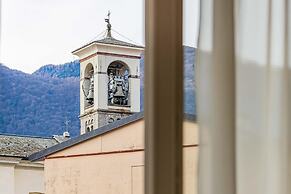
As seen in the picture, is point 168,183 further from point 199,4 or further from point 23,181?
point 199,4

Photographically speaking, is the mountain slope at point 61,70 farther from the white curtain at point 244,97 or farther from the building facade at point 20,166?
the white curtain at point 244,97

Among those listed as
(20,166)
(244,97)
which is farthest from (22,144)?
(244,97)

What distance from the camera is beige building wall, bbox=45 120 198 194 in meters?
1.59

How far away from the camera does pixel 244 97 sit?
156 centimetres

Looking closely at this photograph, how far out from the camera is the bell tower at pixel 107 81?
158 centimetres

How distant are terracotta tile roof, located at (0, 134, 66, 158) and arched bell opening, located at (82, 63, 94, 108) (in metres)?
0.15

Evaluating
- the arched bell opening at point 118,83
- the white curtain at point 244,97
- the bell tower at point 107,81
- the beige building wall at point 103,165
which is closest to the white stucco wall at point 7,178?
the beige building wall at point 103,165

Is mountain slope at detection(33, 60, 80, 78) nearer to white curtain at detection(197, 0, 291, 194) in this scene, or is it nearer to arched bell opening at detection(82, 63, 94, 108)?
arched bell opening at detection(82, 63, 94, 108)

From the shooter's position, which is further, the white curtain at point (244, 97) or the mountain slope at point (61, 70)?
the mountain slope at point (61, 70)

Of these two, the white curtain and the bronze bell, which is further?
the bronze bell

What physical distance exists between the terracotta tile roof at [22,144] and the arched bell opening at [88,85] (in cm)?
15

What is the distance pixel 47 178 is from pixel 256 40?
0.73 m

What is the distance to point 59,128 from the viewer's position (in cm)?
159

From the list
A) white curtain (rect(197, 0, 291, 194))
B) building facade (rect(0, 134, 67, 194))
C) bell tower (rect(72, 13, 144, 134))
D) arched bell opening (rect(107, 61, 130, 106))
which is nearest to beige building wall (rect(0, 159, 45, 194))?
building facade (rect(0, 134, 67, 194))
